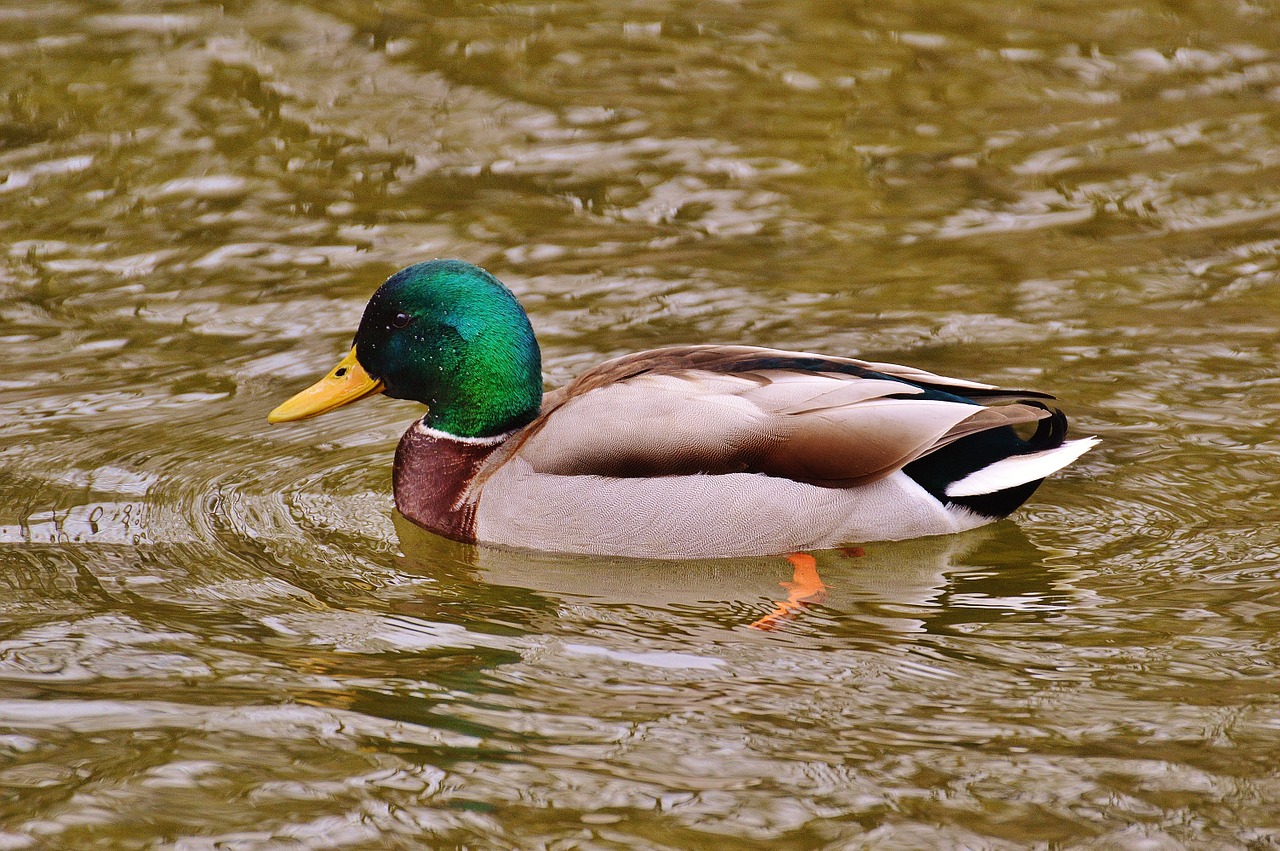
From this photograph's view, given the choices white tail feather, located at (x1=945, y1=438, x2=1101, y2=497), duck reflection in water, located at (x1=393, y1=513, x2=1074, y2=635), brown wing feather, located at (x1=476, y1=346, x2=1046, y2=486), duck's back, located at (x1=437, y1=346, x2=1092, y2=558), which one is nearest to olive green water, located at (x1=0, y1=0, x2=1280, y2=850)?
duck reflection in water, located at (x1=393, y1=513, x2=1074, y2=635)

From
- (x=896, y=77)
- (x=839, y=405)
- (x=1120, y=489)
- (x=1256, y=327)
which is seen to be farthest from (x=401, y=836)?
(x=896, y=77)

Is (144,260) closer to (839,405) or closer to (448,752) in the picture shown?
(839,405)

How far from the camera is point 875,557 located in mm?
6332

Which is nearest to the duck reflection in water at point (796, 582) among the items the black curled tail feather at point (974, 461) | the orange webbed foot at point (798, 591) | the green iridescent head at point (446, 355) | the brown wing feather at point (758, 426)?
the orange webbed foot at point (798, 591)

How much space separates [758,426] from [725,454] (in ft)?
0.48

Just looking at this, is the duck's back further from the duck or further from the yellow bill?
the yellow bill

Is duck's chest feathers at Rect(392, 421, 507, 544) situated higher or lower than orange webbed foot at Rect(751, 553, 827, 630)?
higher

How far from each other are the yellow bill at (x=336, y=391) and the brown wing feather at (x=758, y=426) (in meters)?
0.83

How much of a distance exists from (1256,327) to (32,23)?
7.88 m

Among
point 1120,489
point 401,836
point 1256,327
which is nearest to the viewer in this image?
point 401,836

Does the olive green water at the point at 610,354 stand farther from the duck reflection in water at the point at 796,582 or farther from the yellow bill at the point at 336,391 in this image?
the yellow bill at the point at 336,391

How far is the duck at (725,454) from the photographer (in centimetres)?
614

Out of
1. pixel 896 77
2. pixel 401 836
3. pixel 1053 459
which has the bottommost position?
pixel 401 836

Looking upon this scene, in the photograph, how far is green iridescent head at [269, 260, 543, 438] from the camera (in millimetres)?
6551
